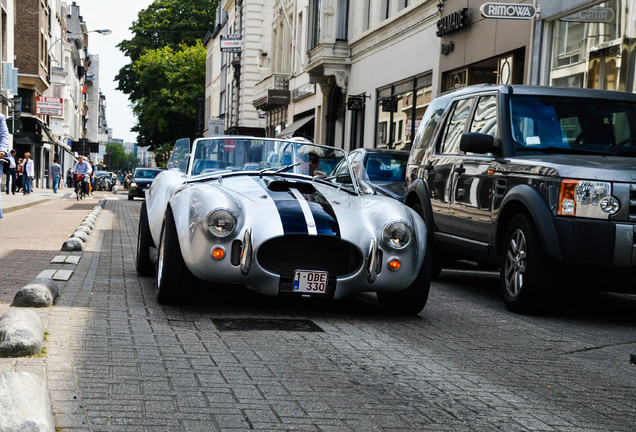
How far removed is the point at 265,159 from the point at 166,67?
2443 inches

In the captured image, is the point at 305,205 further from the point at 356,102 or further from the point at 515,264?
the point at 356,102

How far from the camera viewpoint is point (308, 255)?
641 centimetres

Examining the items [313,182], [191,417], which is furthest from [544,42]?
[191,417]

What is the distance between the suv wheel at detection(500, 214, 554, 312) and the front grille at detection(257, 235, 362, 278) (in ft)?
5.41

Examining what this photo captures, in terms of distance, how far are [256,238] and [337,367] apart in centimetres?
160

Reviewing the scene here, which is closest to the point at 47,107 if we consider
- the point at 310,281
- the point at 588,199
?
the point at 310,281

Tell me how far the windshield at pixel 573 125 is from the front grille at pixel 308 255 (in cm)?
237

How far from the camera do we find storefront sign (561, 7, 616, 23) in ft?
46.1

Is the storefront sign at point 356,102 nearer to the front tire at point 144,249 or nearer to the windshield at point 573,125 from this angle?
the front tire at point 144,249

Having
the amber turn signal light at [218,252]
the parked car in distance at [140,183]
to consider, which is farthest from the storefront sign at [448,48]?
the parked car in distance at [140,183]

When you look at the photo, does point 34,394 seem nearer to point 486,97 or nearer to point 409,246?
point 409,246

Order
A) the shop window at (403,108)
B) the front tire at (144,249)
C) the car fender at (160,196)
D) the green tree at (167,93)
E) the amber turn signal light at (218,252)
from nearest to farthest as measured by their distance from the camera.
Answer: the amber turn signal light at (218,252), the car fender at (160,196), the front tire at (144,249), the shop window at (403,108), the green tree at (167,93)

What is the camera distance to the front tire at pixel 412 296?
6.78 m

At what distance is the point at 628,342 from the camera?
21.4 feet
